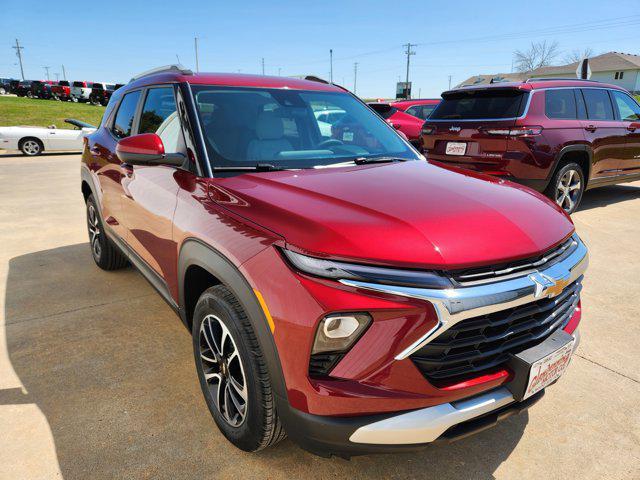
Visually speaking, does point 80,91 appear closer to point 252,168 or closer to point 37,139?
point 37,139

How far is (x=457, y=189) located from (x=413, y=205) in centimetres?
40

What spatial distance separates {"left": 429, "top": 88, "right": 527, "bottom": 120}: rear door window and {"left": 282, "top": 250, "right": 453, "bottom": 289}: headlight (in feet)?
15.8

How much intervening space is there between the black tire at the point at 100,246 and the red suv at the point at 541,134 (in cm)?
404

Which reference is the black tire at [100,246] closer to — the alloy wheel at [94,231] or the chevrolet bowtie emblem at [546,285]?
the alloy wheel at [94,231]

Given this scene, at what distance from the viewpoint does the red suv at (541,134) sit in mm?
5562

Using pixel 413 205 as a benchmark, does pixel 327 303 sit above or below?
below

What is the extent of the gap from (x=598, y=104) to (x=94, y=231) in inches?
271

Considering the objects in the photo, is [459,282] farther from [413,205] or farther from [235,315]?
[235,315]

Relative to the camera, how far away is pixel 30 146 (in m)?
14.0

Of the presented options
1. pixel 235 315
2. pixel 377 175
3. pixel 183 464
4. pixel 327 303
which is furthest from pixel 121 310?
pixel 327 303

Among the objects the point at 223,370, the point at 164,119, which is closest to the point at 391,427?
the point at 223,370

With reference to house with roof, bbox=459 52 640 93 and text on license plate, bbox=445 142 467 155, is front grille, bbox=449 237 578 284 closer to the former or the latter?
text on license plate, bbox=445 142 467 155

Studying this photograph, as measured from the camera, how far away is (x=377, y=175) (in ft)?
7.65

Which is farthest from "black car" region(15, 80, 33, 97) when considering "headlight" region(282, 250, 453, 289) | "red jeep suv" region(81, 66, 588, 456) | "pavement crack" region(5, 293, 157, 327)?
"headlight" region(282, 250, 453, 289)
